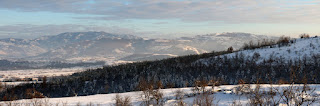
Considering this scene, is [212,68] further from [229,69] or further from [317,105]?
[317,105]

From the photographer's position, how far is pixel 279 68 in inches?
733

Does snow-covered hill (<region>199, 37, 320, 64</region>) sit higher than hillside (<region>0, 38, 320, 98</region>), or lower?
higher

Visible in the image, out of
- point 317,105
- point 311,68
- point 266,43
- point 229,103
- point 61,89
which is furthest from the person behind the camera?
point 266,43

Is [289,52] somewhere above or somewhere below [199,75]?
above

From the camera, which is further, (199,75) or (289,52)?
(289,52)

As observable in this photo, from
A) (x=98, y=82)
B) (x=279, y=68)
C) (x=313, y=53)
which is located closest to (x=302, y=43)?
(x=313, y=53)

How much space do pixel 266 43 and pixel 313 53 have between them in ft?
20.6

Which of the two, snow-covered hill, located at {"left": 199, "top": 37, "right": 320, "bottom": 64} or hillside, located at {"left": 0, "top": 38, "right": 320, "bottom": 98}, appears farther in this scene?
snow-covered hill, located at {"left": 199, "top": 37, "right": 320, "bottom": 64}

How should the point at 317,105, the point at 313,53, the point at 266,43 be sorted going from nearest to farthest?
the point at 317,105 → the point at 313,53 → the point at 266,43

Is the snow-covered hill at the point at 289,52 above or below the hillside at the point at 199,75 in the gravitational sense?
above

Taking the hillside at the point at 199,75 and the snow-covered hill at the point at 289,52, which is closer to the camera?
the hillside at the point at 199,75

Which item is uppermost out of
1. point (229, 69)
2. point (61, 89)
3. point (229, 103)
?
point (229, 103)

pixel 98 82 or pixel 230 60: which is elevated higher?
pixel 230 60

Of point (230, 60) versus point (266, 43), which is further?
point (266, 43)
